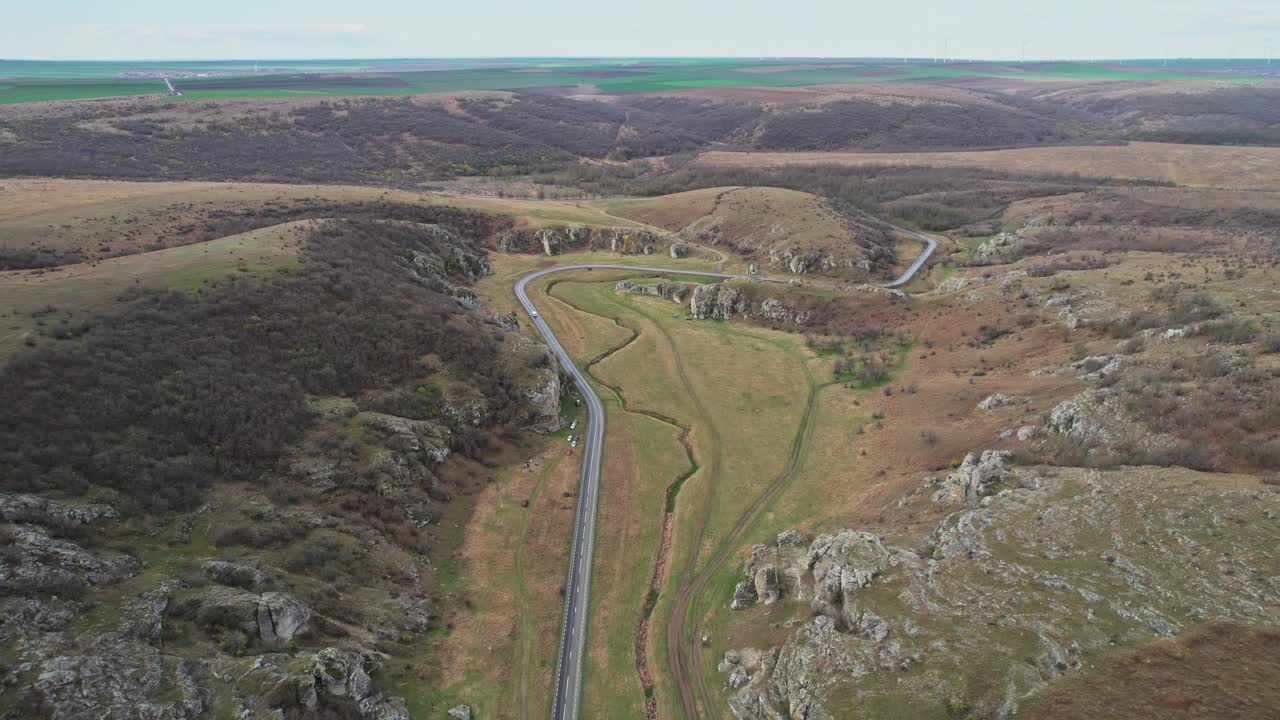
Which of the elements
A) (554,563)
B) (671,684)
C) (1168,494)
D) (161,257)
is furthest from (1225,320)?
(161,257)

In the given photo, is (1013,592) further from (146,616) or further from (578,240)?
(578,240)

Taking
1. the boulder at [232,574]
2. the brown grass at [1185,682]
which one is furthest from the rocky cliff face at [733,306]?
the boulder at [232,574]

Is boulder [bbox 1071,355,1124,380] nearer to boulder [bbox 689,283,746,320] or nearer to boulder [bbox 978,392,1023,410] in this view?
boulder [bbox 978,392,1023,410]

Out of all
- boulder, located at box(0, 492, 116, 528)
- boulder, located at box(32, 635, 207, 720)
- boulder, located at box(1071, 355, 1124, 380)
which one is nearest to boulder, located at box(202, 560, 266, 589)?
boulder, located at box(32, 635, 207, 720)

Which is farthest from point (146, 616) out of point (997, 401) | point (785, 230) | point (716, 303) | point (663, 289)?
point (785, 230)

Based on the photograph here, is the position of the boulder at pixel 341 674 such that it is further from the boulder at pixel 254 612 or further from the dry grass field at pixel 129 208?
the dry grass field at pixel 129 208

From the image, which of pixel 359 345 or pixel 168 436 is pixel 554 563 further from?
pixel 359 345

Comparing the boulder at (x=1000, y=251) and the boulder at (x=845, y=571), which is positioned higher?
the boulder at (x=1000, y=251)
